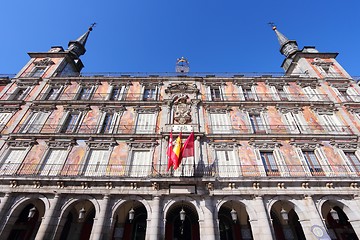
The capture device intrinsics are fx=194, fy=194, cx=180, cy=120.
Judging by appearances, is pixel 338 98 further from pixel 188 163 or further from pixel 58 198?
pixel 58 198

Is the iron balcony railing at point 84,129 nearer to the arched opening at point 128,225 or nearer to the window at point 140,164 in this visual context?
the window at point 140,164

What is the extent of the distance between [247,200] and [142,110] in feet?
35.4

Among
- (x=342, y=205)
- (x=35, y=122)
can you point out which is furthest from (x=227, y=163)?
(x=35, y=122)

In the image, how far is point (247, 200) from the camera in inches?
464

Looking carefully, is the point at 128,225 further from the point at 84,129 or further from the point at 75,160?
the point at 84,129

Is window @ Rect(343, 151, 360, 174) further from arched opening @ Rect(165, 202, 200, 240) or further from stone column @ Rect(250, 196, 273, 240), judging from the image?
arched opening @ Rect(165, 202, 200, 240)

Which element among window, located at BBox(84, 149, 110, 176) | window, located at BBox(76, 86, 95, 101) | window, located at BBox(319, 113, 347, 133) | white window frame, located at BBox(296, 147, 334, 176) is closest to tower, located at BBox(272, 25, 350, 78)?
window, located at BBox(319, 113, 347, 133)

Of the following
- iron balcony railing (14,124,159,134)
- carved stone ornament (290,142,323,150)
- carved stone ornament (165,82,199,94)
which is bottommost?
carved stone ornament (290,142,323,150)

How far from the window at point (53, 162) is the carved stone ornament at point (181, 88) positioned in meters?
10.1

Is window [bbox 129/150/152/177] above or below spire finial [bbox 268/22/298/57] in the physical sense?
below

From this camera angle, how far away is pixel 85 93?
1912 cm

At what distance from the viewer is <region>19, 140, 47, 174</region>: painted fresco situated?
13095mm

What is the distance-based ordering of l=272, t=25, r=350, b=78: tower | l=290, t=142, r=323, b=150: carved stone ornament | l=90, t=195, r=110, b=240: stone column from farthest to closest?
1. l=272, t=25, r=350, b=78: tower
2. l=290, t=142, r=323, b=150: carved stone ornament
3. l=90, t=195, r=110, b=240: stone column

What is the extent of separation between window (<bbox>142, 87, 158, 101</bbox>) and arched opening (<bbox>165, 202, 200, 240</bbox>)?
9.89 m
